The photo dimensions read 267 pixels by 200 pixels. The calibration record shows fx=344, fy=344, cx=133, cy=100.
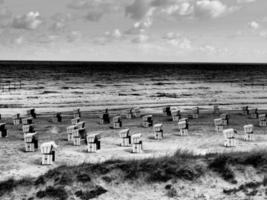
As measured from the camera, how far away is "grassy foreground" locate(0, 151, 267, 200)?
41.2ft

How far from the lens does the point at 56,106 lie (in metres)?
44.7

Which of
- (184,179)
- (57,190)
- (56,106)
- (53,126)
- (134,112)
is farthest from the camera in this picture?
(56,106)

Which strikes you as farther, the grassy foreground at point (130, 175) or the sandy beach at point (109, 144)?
the sandy beach at point (109, 144)

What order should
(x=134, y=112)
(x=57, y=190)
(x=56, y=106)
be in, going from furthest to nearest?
1. (x=56, y=106)
2. (x=134, y=112)
3. (x=57, y=190)

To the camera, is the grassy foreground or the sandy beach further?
the sandy beach

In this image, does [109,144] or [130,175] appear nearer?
[130,175]

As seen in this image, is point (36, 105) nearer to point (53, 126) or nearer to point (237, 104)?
point (53, 126)

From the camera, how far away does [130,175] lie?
13.3m

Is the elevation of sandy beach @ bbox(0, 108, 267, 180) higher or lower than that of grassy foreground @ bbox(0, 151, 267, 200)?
lower

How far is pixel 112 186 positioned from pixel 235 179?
4.79 m

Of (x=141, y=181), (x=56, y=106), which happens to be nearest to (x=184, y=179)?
(x=141, y=181)

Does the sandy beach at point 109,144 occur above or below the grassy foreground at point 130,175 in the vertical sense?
below

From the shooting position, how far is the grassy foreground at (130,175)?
494 inches

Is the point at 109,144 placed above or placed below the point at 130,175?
below
